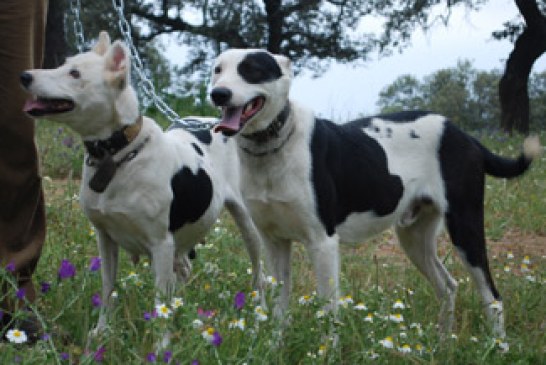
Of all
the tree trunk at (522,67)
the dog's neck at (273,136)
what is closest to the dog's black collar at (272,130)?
the dog's neck at (273,136)

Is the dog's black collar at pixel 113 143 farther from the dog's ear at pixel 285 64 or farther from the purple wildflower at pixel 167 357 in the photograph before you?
the purple wildflower at pixel 167 357

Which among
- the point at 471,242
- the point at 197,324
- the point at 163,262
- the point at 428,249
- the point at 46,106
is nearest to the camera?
the point at 197,324

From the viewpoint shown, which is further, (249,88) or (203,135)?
(203,135)

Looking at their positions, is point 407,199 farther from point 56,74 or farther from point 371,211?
point 56,74

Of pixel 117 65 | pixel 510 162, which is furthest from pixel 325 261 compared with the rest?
pixel 510 162

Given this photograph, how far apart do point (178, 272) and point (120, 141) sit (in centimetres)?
Result: 134

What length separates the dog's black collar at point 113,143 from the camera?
3.85m

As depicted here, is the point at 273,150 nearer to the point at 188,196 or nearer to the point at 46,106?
the point at 188,196

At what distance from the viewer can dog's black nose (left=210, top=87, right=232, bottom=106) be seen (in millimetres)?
3609

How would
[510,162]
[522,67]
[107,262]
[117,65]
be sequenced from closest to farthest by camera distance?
[117,65] < [107,262] < [510,162] < [522,67]

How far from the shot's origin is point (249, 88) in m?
3.74

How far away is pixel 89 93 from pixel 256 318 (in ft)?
4.33

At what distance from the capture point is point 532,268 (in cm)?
582

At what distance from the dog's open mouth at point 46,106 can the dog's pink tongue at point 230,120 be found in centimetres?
69
